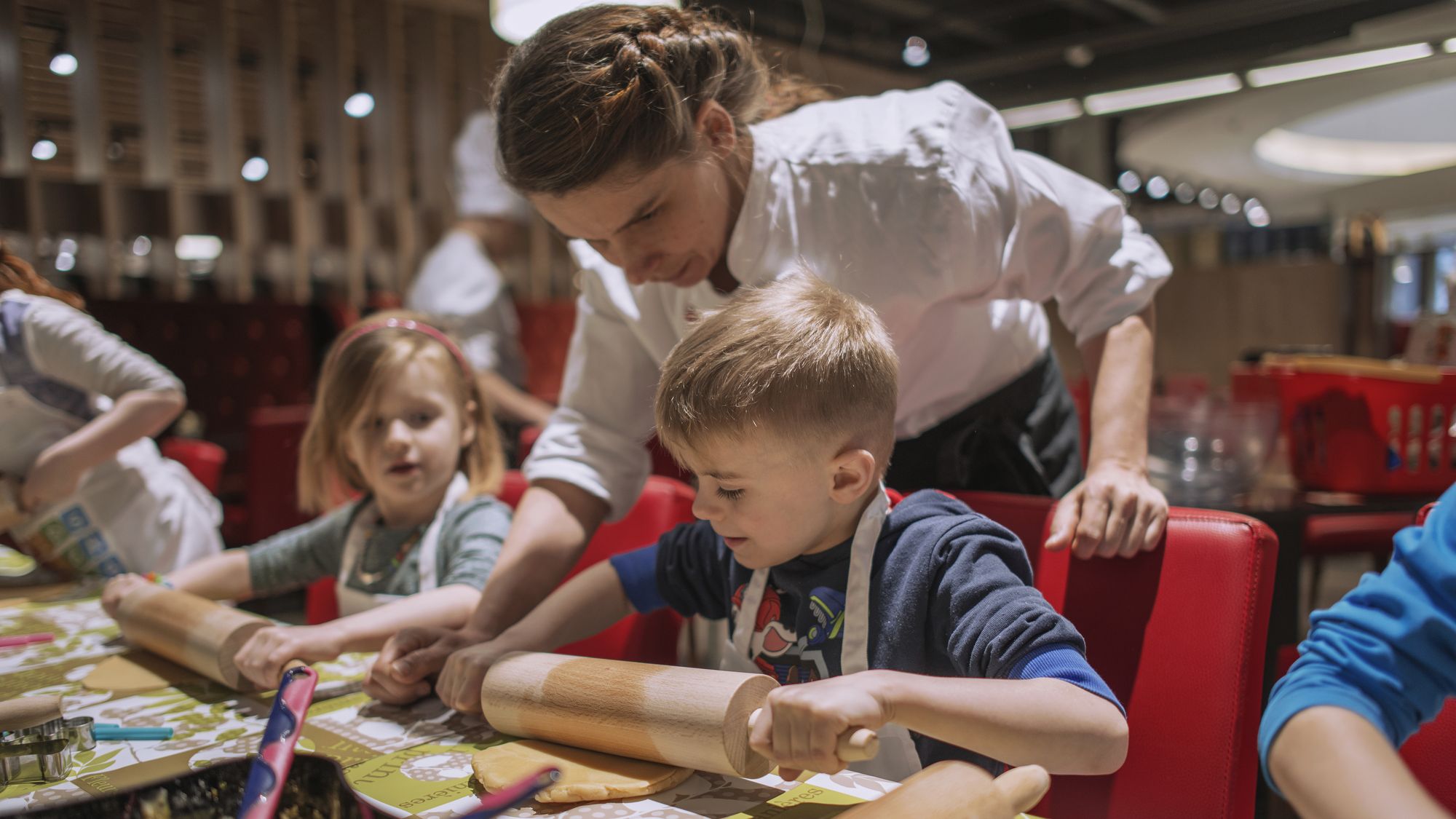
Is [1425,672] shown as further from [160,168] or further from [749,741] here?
[160,168]

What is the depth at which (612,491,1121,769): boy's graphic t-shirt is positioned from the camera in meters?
0.72

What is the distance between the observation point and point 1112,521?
86 centimetres

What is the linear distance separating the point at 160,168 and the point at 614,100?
3481mm

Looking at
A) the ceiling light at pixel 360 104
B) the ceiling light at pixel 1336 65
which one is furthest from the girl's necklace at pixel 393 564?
the ceiling light at pixel 360 104

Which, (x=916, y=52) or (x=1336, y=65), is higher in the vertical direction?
(x=916, y=52)

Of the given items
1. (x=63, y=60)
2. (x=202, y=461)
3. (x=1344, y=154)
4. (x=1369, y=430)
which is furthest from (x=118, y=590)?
(x=1344, y=154)

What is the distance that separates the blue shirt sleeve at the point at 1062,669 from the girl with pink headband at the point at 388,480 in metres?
0.77

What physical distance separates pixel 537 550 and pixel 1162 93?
207 inches

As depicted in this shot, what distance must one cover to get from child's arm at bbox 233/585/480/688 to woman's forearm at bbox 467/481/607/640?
6 centimetres

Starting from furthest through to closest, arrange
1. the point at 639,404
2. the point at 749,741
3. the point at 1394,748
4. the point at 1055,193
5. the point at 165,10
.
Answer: the point at 165,10 < the point at 639,404 < the point at 1055,193 < the point at 749,741 < the point at 1394,748

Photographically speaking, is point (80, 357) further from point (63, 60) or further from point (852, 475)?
point (852, 475)

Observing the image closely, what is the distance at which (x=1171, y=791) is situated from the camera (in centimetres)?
81

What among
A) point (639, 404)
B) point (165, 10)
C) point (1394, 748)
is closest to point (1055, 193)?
point (639, 404)

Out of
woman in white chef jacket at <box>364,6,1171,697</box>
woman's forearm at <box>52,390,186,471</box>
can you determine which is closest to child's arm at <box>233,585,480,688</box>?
woman in white chef jacket at <box>364,6,1171,697</box>
